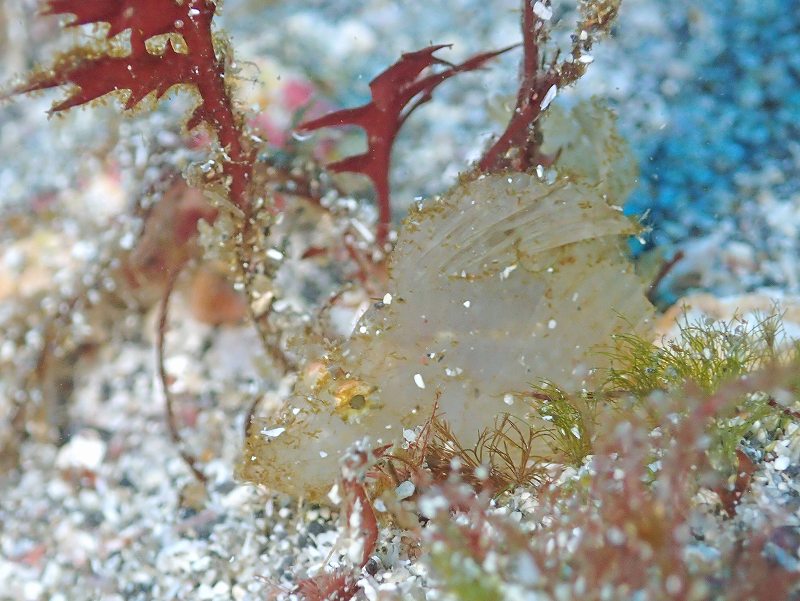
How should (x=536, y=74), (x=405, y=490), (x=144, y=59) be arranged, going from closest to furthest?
(x=144, y=59)
(x=405, y=490)
(x=536, y=74)

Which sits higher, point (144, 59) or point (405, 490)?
point (144, 59)

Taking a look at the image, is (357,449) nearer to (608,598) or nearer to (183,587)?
(608,598)

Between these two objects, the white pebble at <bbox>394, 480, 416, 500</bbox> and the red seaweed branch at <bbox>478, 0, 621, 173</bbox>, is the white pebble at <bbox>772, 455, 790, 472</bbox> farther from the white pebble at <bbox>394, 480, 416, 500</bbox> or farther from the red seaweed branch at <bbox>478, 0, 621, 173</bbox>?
the red seaweed branch at <bbox>478, 0, 621, 173</bbox>

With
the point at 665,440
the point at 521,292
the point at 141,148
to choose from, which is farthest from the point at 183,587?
the point at 141,148

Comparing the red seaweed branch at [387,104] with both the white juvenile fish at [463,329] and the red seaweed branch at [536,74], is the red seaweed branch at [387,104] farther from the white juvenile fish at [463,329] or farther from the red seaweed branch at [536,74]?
the white juvenile fish at [463,329]

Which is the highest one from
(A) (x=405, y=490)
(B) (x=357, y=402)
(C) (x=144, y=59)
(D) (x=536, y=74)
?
(D) (x=536, y=74)

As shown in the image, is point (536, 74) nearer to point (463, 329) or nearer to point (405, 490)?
point (463, 329)

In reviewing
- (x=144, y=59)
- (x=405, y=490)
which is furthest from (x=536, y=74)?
A: (x=405, y=490)

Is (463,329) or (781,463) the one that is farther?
(463,329)
